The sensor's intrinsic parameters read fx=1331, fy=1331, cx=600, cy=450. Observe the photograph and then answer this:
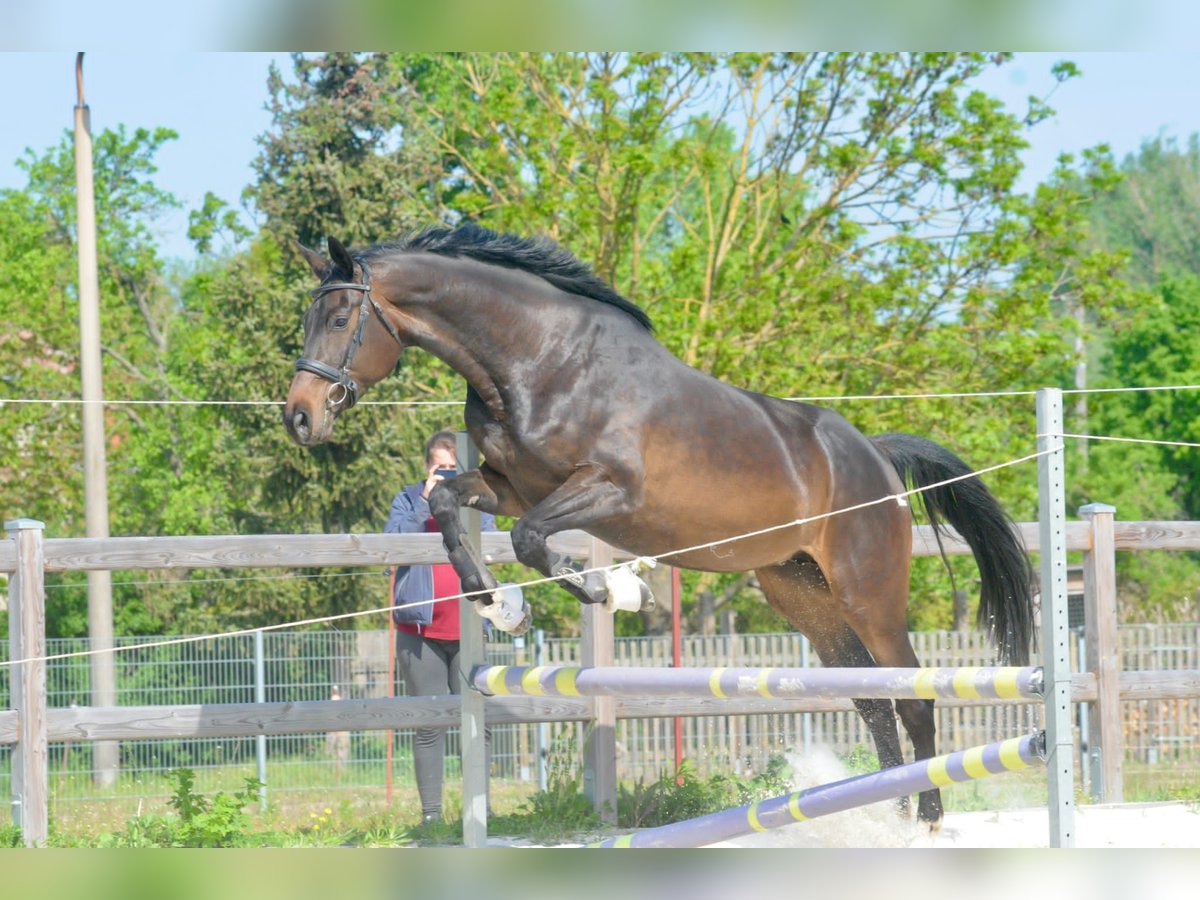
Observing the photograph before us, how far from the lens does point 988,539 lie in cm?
560

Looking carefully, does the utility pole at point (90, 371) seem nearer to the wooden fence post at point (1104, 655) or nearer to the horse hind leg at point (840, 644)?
the horse hind leg at point (840, 644)

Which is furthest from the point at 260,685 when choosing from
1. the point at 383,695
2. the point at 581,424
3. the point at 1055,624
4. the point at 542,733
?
the point at 1055,624

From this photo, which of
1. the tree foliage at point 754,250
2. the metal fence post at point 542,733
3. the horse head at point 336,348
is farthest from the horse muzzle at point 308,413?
the tree foliage at point 754,250

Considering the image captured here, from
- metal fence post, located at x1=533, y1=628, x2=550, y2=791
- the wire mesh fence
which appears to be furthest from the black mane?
metal fence post, located at x1=533, y1=628, x2=550, y2=791

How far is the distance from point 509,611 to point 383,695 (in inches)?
262

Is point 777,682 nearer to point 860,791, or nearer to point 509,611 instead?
point 860,791

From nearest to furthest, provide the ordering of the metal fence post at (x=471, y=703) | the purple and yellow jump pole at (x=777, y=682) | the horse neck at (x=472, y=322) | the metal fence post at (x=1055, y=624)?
1. the metal fence post at (x=1055, y=624)
2. the purple and yellow jump pole at (x=777, y=682)
3. the horse neck at (x=472, y=322)
4. the metal fence post at (x=471, y=703)

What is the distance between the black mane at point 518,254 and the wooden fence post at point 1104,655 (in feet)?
9.79

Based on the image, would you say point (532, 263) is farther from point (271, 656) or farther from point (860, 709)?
point (271, 656)

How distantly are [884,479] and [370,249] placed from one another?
212 centimetres

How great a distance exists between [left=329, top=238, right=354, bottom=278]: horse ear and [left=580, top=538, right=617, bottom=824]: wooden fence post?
7.13 feet

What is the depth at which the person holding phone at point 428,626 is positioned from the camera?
577cm

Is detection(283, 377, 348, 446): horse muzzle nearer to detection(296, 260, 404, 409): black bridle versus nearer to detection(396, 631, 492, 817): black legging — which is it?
detection(296, 260, 404, 409): black bridle

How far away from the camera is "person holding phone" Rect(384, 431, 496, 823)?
18.9 feet
